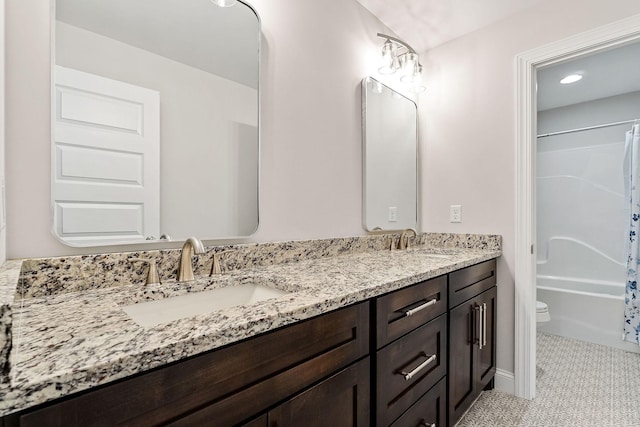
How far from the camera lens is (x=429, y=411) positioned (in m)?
1.34

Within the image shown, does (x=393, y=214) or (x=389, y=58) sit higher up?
(x=389, y=58)

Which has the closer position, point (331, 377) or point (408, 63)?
point (331, 377)

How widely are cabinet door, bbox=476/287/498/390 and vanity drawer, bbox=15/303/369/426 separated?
3.97 ft

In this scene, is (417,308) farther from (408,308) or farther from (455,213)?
(455,213)

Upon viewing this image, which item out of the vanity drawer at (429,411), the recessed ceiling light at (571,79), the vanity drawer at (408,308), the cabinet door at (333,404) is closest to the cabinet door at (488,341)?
Result: the vanity drawer at (429,411)

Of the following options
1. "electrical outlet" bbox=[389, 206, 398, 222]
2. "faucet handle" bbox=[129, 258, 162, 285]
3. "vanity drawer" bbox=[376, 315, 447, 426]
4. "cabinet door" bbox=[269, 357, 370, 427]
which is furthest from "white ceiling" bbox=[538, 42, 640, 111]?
"faucet handle" bbox=[129, 258, 162, 285]

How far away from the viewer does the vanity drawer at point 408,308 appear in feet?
3.50

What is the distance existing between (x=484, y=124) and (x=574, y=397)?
1.73m

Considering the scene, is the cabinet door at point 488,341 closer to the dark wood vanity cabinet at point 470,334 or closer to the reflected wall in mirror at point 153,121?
the dark wood vanity cabinet at point 470,334

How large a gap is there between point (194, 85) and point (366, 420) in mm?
1321

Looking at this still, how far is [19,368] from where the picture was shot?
1.52ft

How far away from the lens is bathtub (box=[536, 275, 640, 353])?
8.56 feet

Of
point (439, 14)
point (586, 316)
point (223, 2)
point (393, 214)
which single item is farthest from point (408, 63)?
point (586, 316)

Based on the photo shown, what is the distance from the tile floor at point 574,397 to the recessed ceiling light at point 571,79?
2.28 meters
